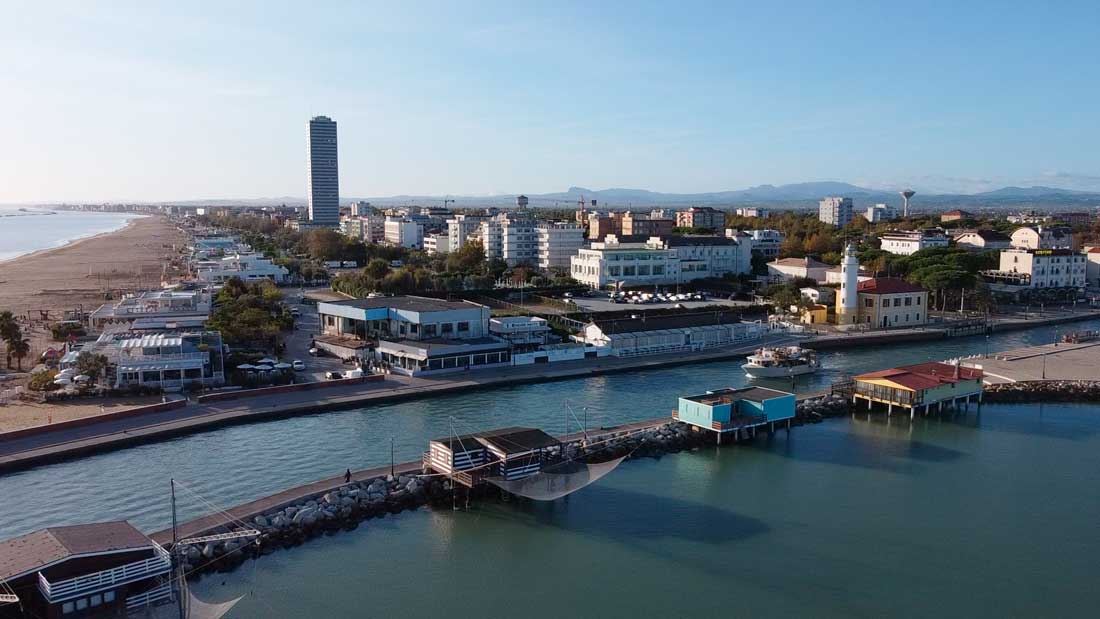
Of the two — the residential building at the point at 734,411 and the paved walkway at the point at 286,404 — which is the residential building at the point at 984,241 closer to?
the paved walkway at the point at 286,404

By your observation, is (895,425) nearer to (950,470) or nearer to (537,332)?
(950,470)

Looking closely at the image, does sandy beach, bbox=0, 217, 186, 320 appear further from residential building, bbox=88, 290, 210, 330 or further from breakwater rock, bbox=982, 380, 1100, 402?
breakwater rock, bbox=982, 380, 1100, 402

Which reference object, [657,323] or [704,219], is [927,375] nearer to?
[657,323]

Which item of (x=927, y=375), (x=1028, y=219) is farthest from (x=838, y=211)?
(x=927, y=375)

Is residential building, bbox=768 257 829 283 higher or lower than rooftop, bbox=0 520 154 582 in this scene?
higher

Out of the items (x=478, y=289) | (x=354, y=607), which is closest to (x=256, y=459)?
(x=354, y=607)

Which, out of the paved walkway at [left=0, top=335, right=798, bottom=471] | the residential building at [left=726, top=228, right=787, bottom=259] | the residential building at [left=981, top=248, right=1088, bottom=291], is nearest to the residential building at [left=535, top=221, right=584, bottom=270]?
the residential building at [left=726, top=228, right=787, bottom=259]

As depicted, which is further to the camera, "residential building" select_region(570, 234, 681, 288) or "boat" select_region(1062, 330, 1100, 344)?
"residential building" select_region(570, 234, 681, 288)
